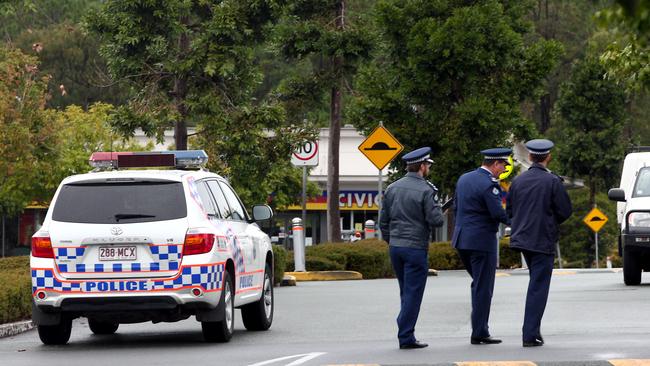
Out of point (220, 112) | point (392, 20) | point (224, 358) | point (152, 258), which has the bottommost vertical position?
point (224, 358)

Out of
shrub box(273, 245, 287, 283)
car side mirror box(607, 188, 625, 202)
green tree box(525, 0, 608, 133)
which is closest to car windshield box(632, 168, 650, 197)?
car side mirror box(607, 188, 625, 202)

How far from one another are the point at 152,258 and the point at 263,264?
8.41 ft

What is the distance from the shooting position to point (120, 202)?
525 inches

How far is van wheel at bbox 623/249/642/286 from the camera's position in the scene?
866 inches

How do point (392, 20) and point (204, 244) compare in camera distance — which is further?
point (392, 20)

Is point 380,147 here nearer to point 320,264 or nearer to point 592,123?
point 320,264

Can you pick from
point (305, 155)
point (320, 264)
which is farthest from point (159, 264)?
point (305, 155)

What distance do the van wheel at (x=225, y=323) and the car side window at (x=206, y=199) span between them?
58 centimetres

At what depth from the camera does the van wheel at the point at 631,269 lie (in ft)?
72.2

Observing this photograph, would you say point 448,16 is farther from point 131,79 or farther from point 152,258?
point 152,258

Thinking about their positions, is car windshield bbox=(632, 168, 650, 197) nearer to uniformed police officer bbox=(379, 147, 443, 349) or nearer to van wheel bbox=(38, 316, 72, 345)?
uniformed police officer bbox=(379, 147, 443, 349)

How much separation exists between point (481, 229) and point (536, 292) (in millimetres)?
700

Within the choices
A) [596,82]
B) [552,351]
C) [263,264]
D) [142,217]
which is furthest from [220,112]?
[596,82]

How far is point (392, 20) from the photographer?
1443 inches
